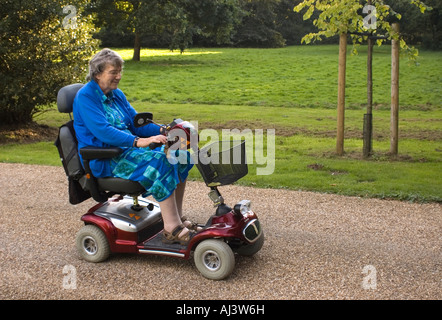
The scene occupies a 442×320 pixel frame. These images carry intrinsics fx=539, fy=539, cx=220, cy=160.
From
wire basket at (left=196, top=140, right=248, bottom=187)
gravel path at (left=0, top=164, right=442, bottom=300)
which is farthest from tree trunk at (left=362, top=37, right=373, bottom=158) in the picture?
wire basket at (left=196, top=140, right=248, bottom=187)

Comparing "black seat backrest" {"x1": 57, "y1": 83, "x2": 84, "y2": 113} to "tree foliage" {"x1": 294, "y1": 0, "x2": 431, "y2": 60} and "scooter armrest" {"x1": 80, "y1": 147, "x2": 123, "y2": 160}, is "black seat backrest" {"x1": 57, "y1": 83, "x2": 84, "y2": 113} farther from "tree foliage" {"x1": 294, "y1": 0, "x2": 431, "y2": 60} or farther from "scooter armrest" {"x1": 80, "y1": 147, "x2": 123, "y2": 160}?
"tree foliage" {"x1": 294, "y1": 0, "x2": 431, "y2": 60}

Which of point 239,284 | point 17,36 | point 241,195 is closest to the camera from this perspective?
point 239,284

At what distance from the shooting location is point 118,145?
173 inches

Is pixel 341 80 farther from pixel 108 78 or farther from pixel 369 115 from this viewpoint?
pixel 108 78

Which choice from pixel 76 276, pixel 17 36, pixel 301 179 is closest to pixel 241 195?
pixel 301 179

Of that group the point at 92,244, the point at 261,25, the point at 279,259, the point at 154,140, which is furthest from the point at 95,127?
the point at 261,25

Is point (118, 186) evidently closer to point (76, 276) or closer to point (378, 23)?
point (76, 276)

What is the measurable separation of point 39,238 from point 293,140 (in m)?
6.10

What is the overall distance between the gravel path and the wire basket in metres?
0.78

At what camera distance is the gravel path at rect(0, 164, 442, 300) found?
4.00 metres

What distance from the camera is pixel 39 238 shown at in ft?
17.3

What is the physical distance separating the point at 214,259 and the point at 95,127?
1.42 m

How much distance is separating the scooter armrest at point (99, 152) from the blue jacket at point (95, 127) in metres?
0.06

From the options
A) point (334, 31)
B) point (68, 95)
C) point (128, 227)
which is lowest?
point (128, 227)
